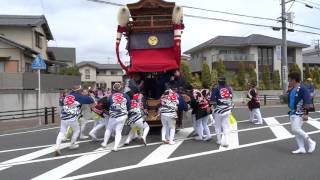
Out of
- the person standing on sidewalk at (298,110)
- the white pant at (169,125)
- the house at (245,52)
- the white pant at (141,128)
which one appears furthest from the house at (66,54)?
the person standing on sidewalk at (298,110)

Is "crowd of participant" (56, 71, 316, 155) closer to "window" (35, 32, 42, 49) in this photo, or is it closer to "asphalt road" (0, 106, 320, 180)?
"asphalt road" (0, 106, 320, 180)

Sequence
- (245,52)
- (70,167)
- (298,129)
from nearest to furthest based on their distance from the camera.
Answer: (70,167) → (298,129) → (245,52)

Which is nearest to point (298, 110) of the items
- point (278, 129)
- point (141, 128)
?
point (141, 128)

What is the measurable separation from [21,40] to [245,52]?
92.0ft

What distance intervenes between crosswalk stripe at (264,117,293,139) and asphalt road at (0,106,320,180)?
58 mm

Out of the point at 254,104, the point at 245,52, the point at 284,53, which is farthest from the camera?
the point at 245,52

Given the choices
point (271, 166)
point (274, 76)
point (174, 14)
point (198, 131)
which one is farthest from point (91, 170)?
point (274, 76)

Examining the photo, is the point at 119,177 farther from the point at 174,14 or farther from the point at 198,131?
the point at 174,14

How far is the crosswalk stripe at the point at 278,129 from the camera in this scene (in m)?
13.3

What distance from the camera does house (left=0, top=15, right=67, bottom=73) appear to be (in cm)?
2944

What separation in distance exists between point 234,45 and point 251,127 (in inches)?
1491

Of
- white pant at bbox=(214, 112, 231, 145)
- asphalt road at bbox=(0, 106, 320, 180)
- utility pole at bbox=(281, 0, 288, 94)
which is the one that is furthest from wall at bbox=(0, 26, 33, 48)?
white pant at bbox=(214, 112, 231, 145)

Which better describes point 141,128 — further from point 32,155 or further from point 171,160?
point 32,155

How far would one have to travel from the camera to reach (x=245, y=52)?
53.0m
